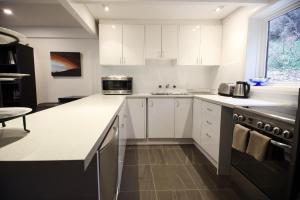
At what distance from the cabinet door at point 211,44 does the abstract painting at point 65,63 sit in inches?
102

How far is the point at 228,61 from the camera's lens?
114 inches

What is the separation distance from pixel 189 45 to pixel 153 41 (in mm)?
692

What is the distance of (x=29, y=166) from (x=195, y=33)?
129 inches

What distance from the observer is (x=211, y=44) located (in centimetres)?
319

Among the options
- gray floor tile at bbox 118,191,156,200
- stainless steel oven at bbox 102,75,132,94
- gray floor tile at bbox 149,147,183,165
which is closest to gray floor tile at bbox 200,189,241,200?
gray floor tile at bbox 118,191,156,200

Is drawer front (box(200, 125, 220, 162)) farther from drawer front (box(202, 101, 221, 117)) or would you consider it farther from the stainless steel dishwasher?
the stainless steel dishwasher

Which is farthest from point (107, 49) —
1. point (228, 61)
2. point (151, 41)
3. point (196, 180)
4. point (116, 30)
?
point (196, 180)

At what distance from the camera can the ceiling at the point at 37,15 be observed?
2.53 metres

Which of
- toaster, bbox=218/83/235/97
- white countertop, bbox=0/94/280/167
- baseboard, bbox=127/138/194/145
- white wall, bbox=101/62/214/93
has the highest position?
white wall, bbox=101/62/214/93

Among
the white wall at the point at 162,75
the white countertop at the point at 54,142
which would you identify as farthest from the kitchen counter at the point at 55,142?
the white wall at the point at 162,75

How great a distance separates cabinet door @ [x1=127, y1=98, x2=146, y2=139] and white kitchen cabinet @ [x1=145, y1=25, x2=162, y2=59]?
894mm

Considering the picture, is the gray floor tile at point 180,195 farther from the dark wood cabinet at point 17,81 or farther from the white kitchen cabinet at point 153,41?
the dark wood cabinet at point 17,81

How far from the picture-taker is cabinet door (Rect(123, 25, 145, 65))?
10.1ft

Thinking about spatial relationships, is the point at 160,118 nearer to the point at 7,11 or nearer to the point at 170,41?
the point at 170,41
